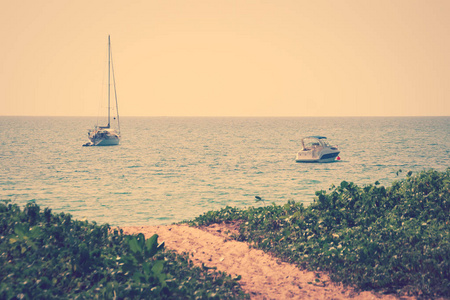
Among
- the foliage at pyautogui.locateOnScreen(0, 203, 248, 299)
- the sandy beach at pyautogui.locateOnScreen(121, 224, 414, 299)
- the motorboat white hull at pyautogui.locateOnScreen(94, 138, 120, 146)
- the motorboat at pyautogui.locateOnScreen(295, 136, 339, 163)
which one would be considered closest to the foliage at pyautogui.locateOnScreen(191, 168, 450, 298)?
the sandy beach at pyautogui.locateOnScreen(121, 224, 414, 299)

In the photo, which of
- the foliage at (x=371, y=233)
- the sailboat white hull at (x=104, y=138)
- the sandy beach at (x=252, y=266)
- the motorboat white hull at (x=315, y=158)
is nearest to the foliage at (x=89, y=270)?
the sandy beach at (x=252, y=266)

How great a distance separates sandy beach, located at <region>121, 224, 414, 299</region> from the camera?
316 inches

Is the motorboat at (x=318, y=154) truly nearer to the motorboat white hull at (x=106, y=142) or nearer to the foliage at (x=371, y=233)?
the foliage at (x=371, y=233)

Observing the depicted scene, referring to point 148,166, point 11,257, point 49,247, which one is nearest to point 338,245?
point 49,247

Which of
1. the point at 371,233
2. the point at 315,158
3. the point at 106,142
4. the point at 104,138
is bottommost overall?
the point at 315,158

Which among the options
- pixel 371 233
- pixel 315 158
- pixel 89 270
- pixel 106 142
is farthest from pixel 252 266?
pixel 106 142

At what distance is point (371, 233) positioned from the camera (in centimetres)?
1005

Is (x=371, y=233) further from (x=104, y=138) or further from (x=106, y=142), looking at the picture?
(x=106, y=142)

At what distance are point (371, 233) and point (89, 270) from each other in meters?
6.63

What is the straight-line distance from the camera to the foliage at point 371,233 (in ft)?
26.5

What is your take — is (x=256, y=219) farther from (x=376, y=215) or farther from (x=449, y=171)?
(x=449, y=171)

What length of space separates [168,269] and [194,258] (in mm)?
1970

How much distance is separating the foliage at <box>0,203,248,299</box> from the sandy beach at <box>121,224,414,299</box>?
0.80 meters

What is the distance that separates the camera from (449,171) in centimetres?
1440
